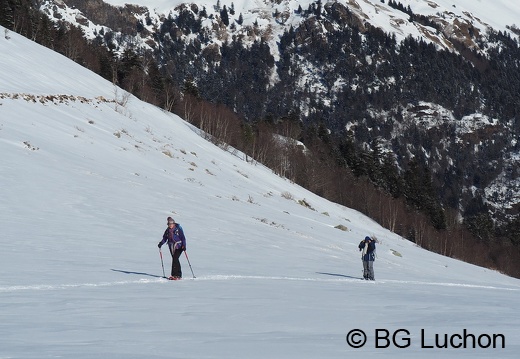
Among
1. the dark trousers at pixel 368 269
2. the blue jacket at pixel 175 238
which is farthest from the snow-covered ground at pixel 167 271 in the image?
the blue jacket at pixel 175 238

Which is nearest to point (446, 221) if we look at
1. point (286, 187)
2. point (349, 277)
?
point (286, 187)

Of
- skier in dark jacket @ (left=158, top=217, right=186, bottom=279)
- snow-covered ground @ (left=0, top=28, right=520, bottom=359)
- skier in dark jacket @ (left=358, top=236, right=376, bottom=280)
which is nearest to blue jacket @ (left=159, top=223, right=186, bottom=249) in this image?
skier in dark jacket @ (left=158, top=217, right=186, bottom=279)

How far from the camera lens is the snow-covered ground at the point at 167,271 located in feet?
22.3

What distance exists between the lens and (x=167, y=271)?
15844 mm

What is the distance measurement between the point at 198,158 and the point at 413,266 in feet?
76.3

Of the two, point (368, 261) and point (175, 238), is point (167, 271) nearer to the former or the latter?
point (175, 238)

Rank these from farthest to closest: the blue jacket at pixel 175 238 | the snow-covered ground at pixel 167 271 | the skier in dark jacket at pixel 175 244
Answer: the blue jacket at pixel 175 238 → the skier in dark jacket at pixel 175 244 → the snow-covered ground at pixel 167 271

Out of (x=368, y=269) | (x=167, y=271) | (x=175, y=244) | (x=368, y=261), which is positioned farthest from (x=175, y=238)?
(x=368, y=269)

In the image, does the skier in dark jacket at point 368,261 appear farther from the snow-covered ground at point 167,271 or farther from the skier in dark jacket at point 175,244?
the skier in dark jacket at point 175,244

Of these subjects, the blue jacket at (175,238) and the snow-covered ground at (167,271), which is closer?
the snow-covered ground at (167,271)

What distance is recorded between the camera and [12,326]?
7.59 metres

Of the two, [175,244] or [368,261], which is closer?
[175,244]

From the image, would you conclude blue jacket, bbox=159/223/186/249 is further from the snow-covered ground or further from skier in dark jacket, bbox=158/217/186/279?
the snow-covered ground

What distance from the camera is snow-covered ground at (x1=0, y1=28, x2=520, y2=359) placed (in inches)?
268
